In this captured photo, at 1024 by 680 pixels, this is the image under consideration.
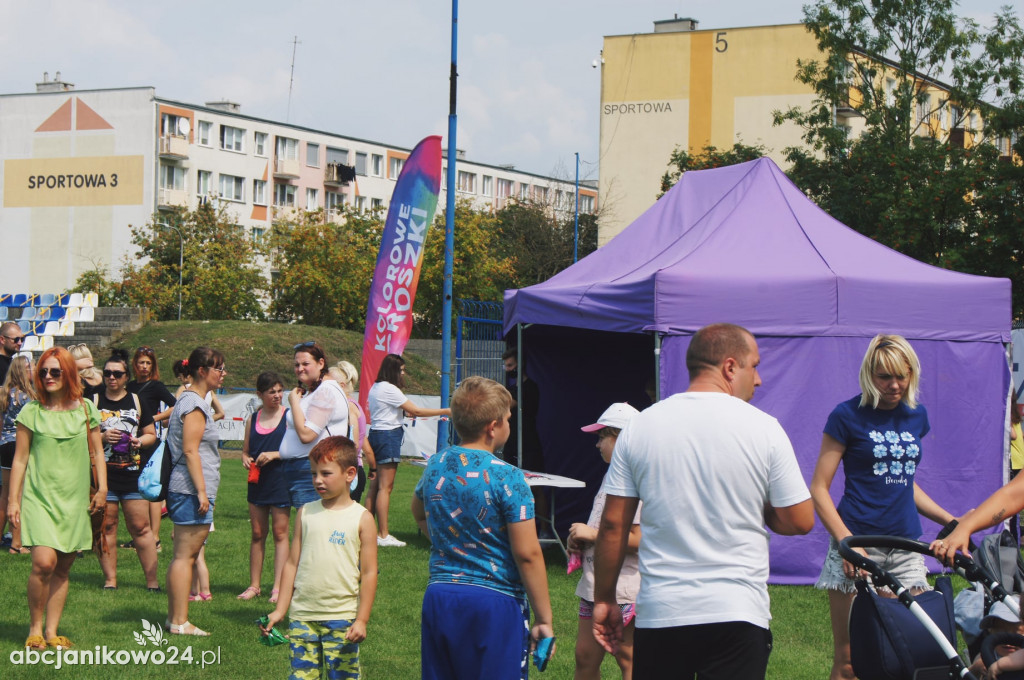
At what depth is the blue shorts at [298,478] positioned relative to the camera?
7227 millimetres

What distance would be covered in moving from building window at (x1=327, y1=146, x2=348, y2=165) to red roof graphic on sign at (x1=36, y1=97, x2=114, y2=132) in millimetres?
15694

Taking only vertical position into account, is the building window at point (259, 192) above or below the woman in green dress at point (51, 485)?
above

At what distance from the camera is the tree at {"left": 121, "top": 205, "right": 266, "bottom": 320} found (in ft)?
153

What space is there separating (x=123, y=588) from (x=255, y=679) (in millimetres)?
2718

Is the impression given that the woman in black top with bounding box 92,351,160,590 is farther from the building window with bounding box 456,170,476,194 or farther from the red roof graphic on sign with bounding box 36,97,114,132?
the building window with bounding box 456,170,476,194

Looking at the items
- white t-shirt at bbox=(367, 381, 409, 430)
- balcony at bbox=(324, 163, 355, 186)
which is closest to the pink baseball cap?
white t-shirt at bbox=(367, 381, 409, 430)

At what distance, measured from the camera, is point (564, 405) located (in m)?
11.5

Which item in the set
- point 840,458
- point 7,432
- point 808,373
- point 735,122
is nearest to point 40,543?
point 7,432

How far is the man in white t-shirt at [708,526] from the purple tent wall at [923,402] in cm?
515

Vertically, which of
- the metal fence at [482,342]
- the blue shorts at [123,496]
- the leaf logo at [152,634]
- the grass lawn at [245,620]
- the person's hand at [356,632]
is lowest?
the grass lawn at [245,620]

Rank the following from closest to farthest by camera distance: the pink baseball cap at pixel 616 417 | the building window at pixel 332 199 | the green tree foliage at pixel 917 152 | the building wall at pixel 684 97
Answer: the pink baseball cap at pixel 616 417 → the green tree foliage at pixel 917 152 → the building wall at pixel 684 97 → the building window at pixel 332 199

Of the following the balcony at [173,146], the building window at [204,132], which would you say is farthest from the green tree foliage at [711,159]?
the building window at [204,132]

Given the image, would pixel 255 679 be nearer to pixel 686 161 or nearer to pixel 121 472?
pixel 121 472

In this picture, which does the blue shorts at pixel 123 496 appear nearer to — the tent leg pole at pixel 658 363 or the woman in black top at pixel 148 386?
the woman in black top at pixel 148 386
